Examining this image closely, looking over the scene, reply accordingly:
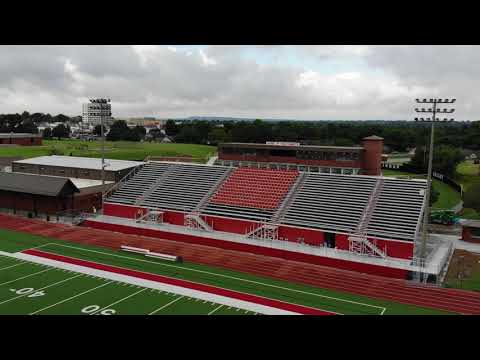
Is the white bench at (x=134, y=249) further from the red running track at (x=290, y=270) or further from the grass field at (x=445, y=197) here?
the grass field at (x=445, y=197)

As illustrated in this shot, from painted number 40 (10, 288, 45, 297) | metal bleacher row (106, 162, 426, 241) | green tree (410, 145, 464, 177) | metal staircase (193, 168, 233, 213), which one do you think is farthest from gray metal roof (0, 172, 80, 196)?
green tree (410, 145, 464, 177)

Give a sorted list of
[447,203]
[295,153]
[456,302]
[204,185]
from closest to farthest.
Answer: [456,302]
[204,185]
[295,153]
[447,203]

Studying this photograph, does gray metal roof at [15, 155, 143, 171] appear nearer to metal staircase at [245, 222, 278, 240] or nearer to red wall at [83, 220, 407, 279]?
red wall at [83, 220, 407, 279]

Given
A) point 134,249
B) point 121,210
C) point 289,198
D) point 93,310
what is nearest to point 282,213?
point 289,198

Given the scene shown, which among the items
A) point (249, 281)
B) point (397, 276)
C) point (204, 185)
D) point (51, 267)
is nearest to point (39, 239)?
point (51, 267)

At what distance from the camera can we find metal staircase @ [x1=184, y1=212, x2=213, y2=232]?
97.4ft

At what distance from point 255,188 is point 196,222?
528 centimetres

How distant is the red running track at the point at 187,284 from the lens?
18.0 meters

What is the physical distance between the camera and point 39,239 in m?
28.4

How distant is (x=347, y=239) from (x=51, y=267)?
16.4m

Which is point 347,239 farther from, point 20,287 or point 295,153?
point 20,287

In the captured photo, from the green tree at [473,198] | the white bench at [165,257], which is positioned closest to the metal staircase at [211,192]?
the white bench at [165,257]

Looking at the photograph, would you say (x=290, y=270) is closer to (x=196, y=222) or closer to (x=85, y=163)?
(x=196, y=222)
